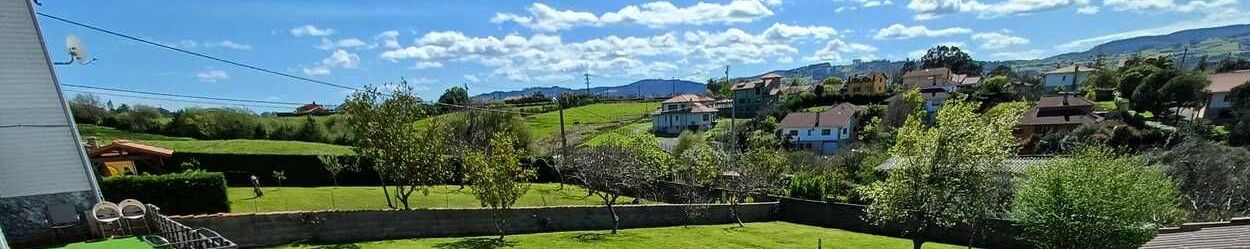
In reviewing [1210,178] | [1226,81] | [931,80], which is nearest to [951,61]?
[931,80]

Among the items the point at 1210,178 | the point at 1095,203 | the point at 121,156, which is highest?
the point at 121,156

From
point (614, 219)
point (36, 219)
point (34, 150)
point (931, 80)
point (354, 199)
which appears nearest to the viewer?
point (36, 219)

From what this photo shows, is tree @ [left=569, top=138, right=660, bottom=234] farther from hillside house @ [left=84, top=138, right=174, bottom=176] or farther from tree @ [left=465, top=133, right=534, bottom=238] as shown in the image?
hillside house @ [left=84, top=138, right=174, bottom=176]

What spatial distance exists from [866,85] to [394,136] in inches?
3051

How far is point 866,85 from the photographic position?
276ft

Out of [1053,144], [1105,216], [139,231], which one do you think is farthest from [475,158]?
[1053,144]

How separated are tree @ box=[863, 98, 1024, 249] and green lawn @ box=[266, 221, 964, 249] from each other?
194 inches

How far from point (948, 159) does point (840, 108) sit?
56.7 m

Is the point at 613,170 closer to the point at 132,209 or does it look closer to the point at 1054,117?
the point at 132,209

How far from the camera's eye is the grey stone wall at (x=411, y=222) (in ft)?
51.6

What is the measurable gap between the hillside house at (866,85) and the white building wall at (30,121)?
8196 cm

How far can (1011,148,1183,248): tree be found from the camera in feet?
53.4

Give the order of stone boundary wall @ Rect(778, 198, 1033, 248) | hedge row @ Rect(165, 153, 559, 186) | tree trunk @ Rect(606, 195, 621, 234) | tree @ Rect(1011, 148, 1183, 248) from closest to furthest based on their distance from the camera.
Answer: tree @ Rect(1011, 148, 1183, 248)
stone boundary wall @ Rect(778, 198, 1033, 248)
tree trunk @ Rect(606, 195, 621, 234)
hedge row @ Rect(165, 153, 559, 186)

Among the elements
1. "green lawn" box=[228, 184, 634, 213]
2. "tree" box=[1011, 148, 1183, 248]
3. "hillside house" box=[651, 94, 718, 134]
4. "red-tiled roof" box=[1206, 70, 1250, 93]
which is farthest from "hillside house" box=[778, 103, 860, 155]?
"tree" box=[1011, 148, 1183, 248]
